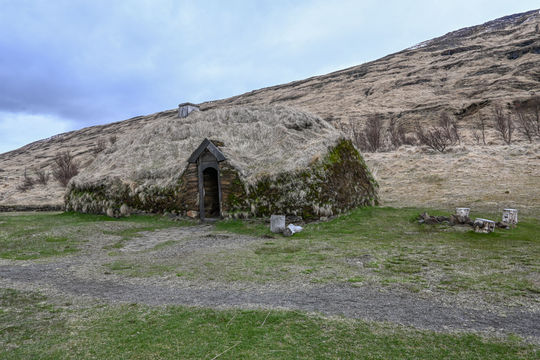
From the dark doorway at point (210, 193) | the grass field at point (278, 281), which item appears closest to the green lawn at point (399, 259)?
the grass field at point (278, 281)

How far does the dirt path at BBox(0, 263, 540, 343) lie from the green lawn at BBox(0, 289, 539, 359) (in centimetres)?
Answer: 34

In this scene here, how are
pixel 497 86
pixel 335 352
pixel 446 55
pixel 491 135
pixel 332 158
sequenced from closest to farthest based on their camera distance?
pixel 335 352 < pixel 332 158 < pixel 491 135 < pixel 497 86 < pixel 446 55

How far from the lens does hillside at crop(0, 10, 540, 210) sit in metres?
24.1

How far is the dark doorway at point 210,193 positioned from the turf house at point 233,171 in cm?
5

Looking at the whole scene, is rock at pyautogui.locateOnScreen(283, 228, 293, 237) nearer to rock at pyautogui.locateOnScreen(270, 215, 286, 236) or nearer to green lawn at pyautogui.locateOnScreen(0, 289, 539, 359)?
rock at pyautogui.locateOnScreen(270, 215, 286, 236)

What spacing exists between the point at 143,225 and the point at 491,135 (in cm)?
3878

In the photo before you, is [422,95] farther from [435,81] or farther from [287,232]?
[287,232]

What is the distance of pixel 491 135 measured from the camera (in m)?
37.4

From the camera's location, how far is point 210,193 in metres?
17.1

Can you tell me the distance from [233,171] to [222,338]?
448 inches

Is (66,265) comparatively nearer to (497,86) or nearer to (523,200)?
(523,200)

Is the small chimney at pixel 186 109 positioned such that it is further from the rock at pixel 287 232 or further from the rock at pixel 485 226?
the rock at pixel 485 226

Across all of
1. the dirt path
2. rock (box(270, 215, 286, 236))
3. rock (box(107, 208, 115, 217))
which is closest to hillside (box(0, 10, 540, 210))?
rock (box(270, 215, 286, 236))

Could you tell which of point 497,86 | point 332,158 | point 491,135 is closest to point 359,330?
point 332,158
